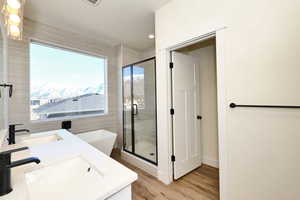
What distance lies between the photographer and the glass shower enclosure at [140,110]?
262 cm

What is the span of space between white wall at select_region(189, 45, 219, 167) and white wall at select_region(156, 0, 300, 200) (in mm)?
1116

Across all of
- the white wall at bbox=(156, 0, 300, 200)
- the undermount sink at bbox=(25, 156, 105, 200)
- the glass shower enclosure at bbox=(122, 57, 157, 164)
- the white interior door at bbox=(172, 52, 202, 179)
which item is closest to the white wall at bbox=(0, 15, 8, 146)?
the undermount sink at bbox=(25, 156, 105, 200)

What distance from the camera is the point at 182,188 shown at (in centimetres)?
195

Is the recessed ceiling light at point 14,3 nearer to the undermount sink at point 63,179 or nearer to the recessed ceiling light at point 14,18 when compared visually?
the recessed ceiling light at point 14,18

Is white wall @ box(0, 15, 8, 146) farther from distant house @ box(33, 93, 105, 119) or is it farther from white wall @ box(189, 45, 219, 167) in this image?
white wall @ box(189, 45, 219, 167)

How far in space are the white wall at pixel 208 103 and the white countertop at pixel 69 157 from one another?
7.19 feet

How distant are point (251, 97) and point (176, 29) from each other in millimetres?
1243

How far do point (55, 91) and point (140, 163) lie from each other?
213 centimetres

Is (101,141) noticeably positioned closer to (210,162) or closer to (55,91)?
(55,91)

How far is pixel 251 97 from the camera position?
4.25ft

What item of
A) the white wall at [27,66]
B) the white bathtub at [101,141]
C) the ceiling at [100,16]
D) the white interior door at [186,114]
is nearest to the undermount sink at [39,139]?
the white bathtub at [101,141]

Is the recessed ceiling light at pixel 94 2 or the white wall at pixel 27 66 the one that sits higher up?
the recessed ceiling light at pixel 94 2

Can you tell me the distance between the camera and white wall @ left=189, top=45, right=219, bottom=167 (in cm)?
255

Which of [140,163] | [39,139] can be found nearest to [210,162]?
[140,163]
